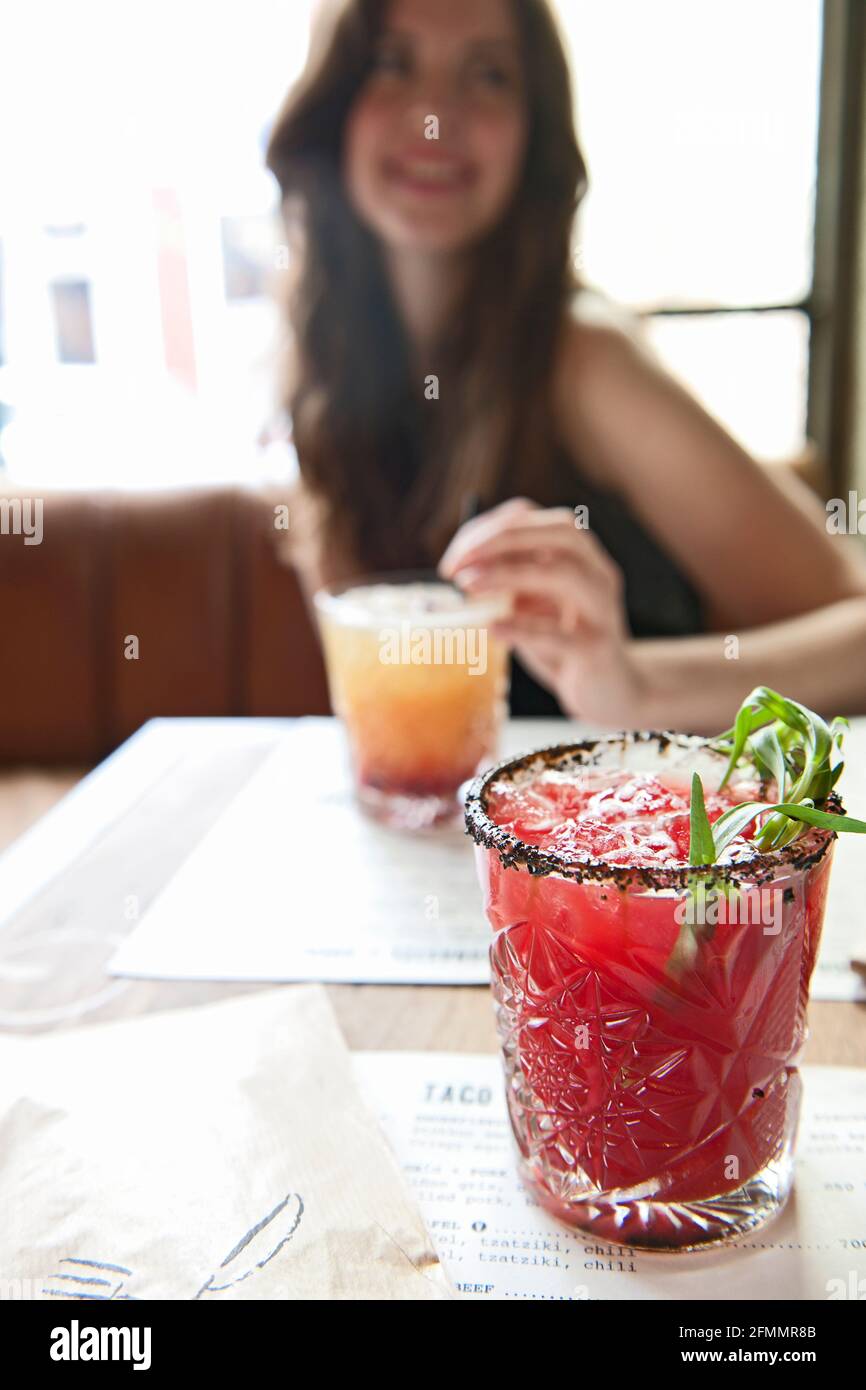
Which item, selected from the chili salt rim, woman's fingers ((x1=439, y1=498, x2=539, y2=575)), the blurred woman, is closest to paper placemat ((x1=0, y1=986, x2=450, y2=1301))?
the chili salt rim

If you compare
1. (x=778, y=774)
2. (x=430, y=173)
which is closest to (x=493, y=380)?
(x=430, y=173)

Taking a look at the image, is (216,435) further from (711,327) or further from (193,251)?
(711,327)

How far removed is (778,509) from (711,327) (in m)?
1.43

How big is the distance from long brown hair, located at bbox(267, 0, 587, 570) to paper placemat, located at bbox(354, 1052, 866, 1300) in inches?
44.7

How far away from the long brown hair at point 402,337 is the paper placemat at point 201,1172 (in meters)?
1.12

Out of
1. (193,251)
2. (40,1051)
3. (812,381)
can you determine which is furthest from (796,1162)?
(193,251)

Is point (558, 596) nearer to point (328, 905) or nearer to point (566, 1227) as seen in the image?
point (328, 905)

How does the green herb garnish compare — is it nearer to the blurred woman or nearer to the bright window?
the blurred woman

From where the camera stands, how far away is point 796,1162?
1.75 ft

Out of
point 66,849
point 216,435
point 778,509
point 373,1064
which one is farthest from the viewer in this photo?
point 216,435

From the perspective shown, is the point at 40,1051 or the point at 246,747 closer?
the point at 40,1051

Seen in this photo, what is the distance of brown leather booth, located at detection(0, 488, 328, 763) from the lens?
2.05 meters

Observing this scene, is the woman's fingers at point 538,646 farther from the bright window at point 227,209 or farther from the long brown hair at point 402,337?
the bright window at point 227,209

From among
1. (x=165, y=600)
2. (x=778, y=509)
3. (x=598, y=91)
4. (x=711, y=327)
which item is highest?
(x=598, y=91)
